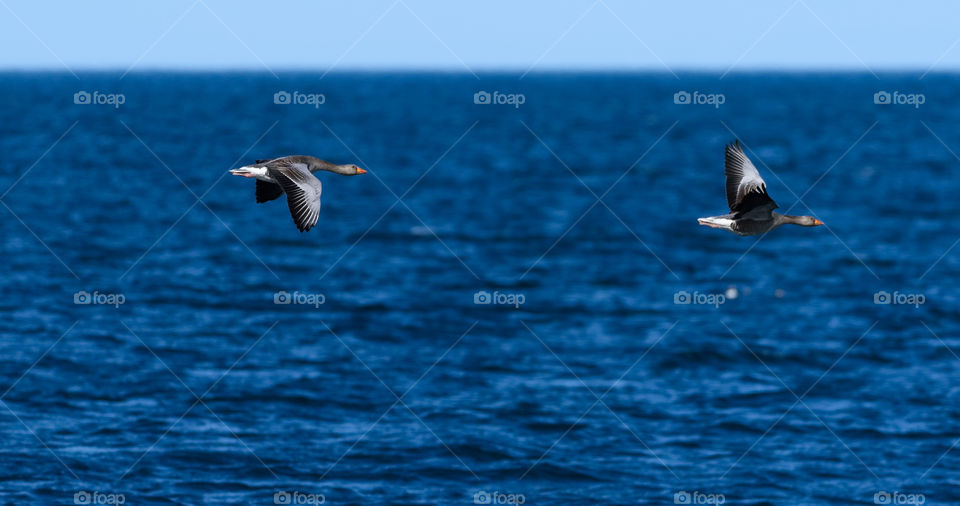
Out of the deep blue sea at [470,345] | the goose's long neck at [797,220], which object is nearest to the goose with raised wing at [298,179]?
the goose's long neck at [797,220]

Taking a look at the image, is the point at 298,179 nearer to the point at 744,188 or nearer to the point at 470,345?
the point at 744,188

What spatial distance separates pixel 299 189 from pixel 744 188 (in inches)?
214

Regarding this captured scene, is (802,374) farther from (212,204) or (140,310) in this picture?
(212,204)

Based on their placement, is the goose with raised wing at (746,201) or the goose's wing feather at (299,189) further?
the goose with raised wing at (746,201)

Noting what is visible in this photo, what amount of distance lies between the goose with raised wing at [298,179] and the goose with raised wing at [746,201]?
457 centimetres

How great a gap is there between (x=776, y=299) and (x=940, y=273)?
28.5 feet

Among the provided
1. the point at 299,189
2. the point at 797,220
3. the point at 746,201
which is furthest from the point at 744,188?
the point at 299,189

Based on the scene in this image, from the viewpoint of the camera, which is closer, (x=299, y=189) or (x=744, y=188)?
(x=299, y=189)

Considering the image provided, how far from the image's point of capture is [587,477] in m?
28.8

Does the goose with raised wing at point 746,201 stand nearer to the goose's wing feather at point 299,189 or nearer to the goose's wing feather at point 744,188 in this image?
the goose's wing feather at point 744,188

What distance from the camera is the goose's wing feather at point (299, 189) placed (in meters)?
14.7

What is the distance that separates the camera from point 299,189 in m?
15.2

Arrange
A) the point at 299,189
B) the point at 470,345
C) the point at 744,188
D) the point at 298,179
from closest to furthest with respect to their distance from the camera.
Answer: the point at 299,189
the point at 298,179
the point at 744,188
the point at 470,345

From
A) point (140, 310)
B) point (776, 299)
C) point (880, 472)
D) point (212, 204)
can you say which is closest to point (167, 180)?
point (212, 204)
